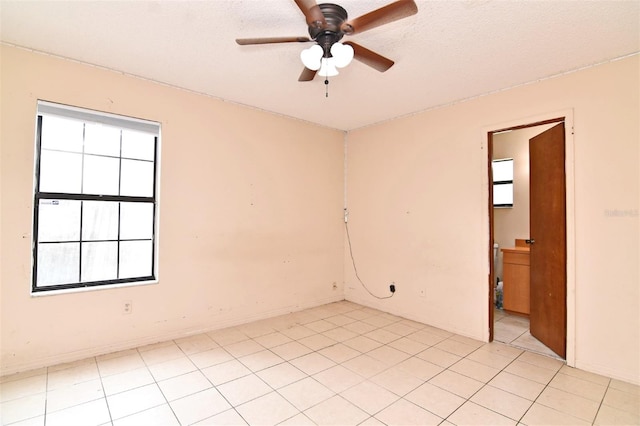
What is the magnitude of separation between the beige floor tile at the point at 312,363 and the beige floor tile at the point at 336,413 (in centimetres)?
44

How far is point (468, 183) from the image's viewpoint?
139 inches

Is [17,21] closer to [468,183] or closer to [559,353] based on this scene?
[468,183]

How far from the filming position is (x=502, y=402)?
2.23 m

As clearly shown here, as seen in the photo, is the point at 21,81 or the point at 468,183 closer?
the point at 21,81

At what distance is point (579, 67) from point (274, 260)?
3732mm

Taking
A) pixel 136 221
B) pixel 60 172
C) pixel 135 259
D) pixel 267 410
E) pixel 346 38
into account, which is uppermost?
pixel 346 38

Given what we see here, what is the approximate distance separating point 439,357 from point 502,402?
74cm

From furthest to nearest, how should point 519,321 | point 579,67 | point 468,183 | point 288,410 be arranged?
point 519,321 → point 468,183 → point 579,67 → point 288,410

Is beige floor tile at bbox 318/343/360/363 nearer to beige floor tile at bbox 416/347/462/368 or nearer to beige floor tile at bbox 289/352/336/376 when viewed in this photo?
beige floor tile at bbox 289/352/336/376

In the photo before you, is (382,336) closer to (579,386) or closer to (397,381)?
(397,381)

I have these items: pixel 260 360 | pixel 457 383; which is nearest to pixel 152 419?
pixel 260 360

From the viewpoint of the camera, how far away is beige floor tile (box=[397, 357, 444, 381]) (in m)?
2.60

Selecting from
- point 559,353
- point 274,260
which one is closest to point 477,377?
point 559,353

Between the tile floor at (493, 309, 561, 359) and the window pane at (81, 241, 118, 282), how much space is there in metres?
4.09
